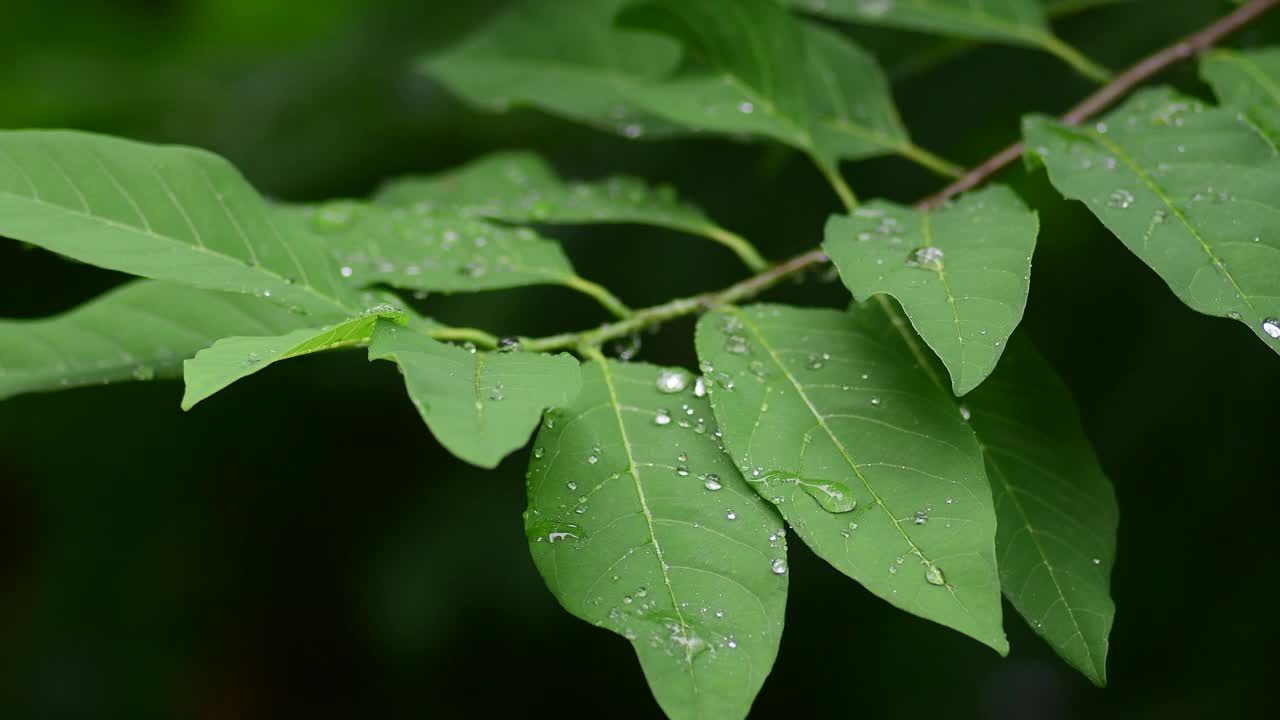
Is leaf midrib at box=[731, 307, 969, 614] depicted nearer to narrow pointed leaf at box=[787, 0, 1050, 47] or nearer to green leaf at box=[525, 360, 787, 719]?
green leaf at box=[525, 360, 787, 719]

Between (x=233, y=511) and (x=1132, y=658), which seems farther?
(x=233, y=511)

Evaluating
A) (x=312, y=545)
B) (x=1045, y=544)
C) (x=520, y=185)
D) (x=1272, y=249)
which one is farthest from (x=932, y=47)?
(x=312, y=545)

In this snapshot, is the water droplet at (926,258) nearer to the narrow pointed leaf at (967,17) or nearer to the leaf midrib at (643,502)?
the leaf midrib at (643,502)

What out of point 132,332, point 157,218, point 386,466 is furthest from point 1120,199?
point 386,466

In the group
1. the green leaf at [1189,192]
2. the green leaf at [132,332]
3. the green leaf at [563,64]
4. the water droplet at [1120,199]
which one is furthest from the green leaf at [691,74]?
the green leaf at [132,332]

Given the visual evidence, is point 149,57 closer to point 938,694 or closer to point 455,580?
point 455,580
